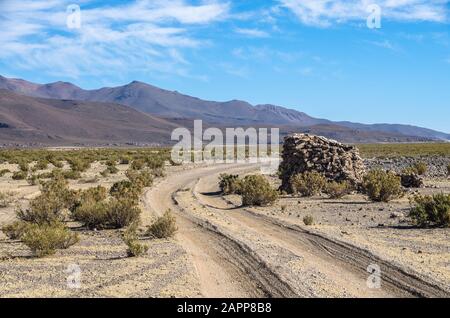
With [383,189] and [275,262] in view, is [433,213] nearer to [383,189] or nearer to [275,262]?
[383,189]

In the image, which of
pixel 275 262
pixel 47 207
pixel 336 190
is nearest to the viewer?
pixel 275 262

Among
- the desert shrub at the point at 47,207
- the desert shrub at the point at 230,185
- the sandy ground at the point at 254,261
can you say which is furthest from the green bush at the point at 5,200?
the desert shrub at the point at 230,185

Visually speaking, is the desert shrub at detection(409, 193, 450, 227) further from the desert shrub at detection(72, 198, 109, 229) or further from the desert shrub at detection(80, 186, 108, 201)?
the desert shrub at detection(80, 186, 108, 201)

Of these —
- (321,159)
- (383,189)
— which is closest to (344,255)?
(383,189)

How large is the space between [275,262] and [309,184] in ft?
37.2

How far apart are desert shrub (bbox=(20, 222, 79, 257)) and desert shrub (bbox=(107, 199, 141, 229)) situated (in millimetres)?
2367

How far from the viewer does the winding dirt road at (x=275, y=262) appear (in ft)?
26.2

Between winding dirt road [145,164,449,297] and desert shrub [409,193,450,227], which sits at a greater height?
desert shrub [409,193,450,227]

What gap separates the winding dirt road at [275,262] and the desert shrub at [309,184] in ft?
16.3

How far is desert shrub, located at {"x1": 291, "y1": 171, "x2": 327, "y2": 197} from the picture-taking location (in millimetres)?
20781

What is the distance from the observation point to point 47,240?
35.6 feet

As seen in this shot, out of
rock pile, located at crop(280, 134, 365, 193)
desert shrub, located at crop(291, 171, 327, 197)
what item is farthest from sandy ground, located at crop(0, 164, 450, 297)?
rock pile, located at crop(280, 134, 365, 193)

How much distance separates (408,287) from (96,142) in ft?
512

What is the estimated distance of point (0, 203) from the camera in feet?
62.6
